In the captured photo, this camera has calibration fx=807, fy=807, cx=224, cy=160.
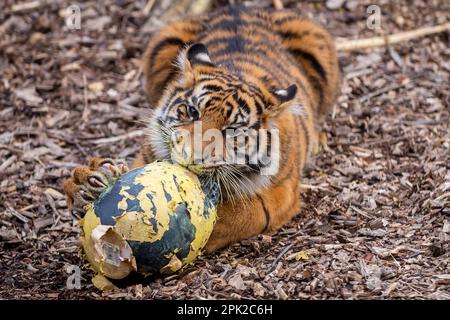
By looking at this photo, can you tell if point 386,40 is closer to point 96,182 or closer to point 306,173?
point 306,173

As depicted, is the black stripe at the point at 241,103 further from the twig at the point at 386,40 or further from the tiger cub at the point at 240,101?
the twig at the point at 386,40

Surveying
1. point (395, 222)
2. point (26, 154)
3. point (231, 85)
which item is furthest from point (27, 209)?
point (395, 222)

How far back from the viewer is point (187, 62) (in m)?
6.23

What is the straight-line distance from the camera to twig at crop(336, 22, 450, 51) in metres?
9.68

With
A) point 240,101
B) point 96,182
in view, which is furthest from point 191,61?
point 96,182

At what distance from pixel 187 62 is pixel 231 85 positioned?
0.44m

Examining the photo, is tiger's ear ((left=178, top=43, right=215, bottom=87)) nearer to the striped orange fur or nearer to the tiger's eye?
the striped orange fur

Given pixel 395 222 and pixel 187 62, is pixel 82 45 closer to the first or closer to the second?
pixel 187 62

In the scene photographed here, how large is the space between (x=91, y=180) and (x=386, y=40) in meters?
5.45

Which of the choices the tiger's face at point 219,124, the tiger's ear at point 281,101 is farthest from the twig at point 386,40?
the tiger's ear at point 281,101

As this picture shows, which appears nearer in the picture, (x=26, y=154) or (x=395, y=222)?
(x=395, y=222)

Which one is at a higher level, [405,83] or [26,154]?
[405,83]
